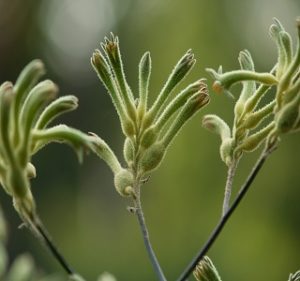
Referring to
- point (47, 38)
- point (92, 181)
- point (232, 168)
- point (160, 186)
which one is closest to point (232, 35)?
point (160, 186)

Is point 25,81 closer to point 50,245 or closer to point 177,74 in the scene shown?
point 50,245

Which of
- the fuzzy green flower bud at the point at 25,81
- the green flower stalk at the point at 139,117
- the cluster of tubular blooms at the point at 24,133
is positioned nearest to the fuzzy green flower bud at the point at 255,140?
the green flower stalk at the point at 139,117

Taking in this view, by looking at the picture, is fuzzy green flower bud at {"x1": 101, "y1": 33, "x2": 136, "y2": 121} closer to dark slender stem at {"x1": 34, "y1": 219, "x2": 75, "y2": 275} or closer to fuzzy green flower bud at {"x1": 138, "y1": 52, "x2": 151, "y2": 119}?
fuzzy green flower bud at {"x1": 138, "y1": 52, "x2": 151, "y2": 119}

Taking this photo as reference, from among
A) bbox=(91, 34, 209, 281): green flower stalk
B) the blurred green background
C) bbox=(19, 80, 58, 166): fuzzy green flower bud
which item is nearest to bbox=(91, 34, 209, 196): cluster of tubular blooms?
bbox=(91, 34, 209, 281): green flower stalk

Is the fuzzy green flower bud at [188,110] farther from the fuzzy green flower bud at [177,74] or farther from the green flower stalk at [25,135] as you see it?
the green flower stalk at [25,135]

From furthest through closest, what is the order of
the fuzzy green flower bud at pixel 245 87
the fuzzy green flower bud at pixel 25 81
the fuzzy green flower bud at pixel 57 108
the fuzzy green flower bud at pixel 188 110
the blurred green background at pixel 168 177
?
the blurred green background at pixel 168 177
the fuzzy green flower bud at pixel 245 87
the fuzzy green flower bud at pixel 188 110
the fuzzy green flower bud at pixel 57 108
the fuzzy green flower bud at pixel 25 81
